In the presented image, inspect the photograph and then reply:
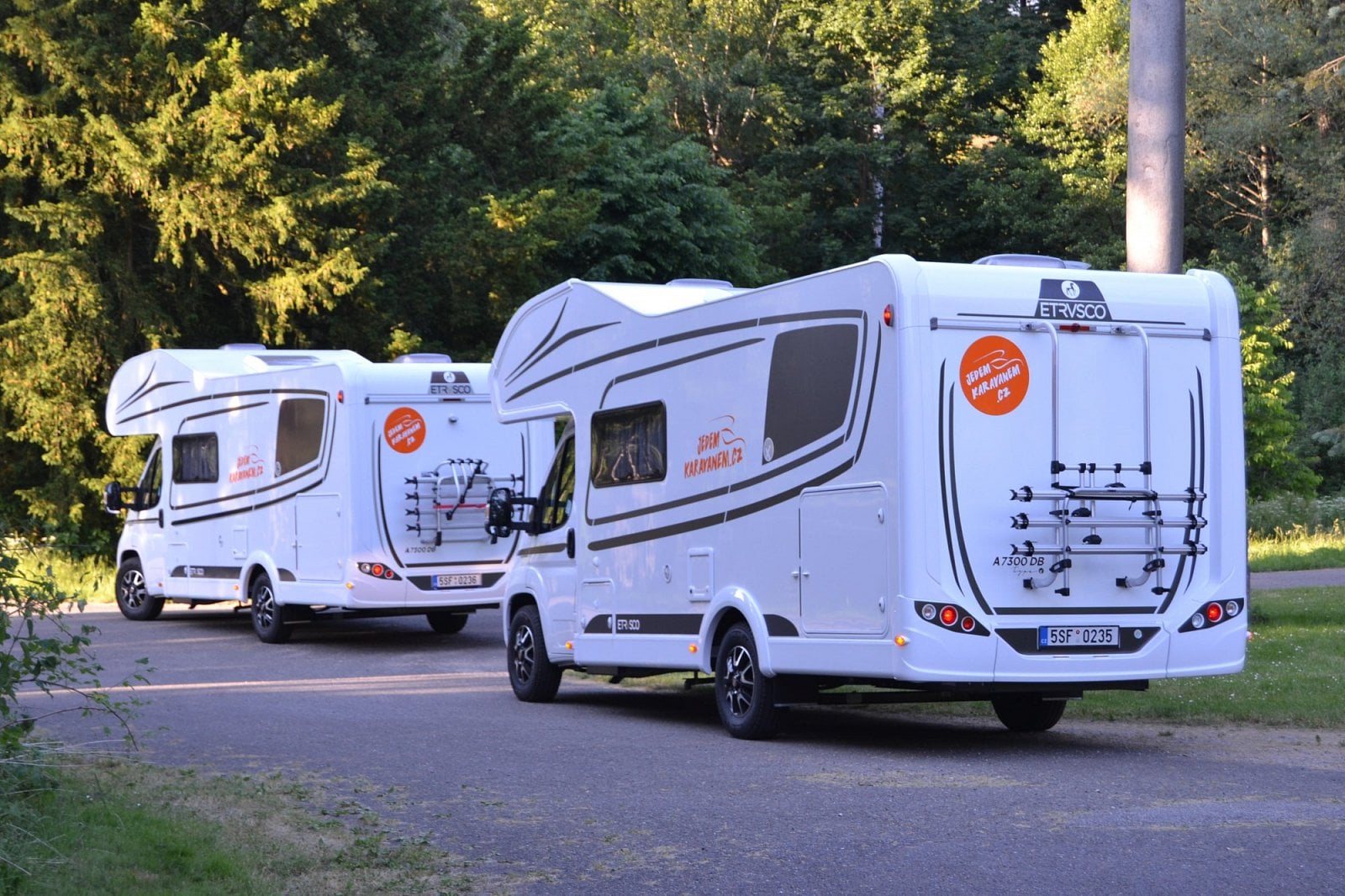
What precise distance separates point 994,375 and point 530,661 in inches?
213

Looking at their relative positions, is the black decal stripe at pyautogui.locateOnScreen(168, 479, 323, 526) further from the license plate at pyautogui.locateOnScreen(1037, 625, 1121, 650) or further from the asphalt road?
the license plate at pyautogui.locateOnScreen(1037, 625, 1121, 650)

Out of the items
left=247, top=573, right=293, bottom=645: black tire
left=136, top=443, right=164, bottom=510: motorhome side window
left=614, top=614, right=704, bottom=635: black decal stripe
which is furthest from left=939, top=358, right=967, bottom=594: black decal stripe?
left=136, top=443, right=164, bottom=510: motorhome side window

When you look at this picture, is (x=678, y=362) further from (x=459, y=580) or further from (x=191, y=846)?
(x=459, y=580)

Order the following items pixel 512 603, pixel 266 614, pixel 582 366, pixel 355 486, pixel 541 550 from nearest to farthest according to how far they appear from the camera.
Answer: pixel 582 366
pixel 541 550
pixel 512 603
pixel 355 486
pixel 266 614

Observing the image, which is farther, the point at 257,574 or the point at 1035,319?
the point at 257,574

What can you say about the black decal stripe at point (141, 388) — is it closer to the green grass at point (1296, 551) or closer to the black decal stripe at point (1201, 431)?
the green grass at point (1296, 551)

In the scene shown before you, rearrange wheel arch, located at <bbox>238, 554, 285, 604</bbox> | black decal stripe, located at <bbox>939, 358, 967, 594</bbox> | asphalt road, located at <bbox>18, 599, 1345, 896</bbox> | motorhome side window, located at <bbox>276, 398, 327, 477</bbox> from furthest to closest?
wheel arch, located at <bbox>238, 554, 285, 604</bbox>
motorhome side window, located at <bbox>276, 398, 327, 477</bbox>
black decal stripe, located at <bbox>939, 358, 967, 594</bbox>
asphalt road, located at <bbox>18, 599, 1345, 896</bbox>

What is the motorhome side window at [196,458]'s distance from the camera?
69.4ft

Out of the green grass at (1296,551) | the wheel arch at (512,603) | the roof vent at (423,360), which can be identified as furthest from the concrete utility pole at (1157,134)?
the green grass at (1296,551)

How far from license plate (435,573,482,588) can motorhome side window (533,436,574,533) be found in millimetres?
4113

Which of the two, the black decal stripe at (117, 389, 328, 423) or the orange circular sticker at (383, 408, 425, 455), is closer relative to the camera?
the orange circular sticker at (383, 408, 425, 455)

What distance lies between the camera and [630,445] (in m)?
13.0

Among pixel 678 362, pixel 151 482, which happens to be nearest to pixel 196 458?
pixel 151 482

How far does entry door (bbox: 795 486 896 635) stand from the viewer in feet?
33.5
